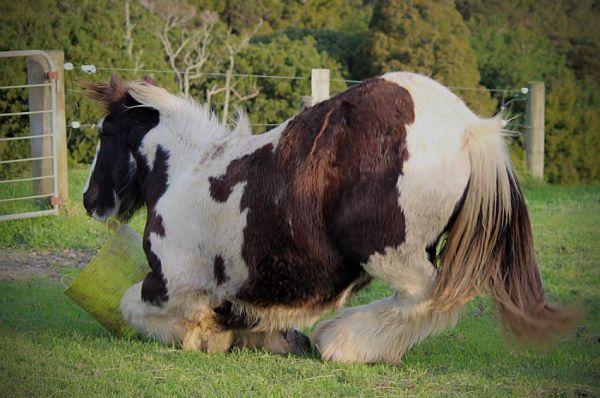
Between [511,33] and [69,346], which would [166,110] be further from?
[511,33]

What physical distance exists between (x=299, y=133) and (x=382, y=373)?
1452 millimetres

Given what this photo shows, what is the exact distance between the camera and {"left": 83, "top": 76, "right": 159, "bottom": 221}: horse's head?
6.23m

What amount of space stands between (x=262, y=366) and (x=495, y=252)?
1.49 meters

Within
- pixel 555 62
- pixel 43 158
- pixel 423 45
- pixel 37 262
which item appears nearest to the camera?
pixel 37 262

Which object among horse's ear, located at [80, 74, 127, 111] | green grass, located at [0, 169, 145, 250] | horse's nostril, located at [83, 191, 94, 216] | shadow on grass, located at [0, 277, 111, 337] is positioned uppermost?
horse's ear, located at [80, 74, 127, 111]

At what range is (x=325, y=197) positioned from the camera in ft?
16.5

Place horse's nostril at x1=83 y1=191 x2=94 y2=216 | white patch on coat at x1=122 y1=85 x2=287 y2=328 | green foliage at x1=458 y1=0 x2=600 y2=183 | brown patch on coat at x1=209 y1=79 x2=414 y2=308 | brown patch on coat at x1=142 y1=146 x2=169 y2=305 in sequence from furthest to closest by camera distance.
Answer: green foliage at x1=458 y1=0 x2=600 y2=183, horse's nostril at x1=83 y1=191 x2=94 y2=216, brown patch on coat at x1=142 y1=146 x2=169 y2=305, white patch on coat at x1=122 y1=85 x2=287 y2=328, brown patch on coat at x1=209 y1=79 x2=414 y2=308

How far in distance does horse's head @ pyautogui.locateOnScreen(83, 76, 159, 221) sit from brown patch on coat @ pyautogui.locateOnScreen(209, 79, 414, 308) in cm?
114

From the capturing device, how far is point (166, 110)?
6129mm

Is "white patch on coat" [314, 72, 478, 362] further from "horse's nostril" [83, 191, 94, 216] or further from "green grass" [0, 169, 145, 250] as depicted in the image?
"green grass" [0, 169, 145, 250]

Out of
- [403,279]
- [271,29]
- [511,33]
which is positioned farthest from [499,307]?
[271,29]

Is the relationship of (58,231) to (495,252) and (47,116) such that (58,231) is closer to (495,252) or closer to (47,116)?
(47,116)

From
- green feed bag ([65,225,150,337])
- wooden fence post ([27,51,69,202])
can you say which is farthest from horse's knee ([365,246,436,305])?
wooden fence post ([27,51,69,202])

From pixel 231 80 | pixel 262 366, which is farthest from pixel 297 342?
pixel 231 80
